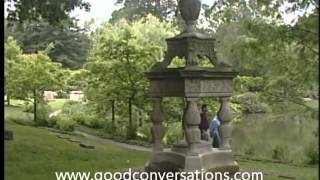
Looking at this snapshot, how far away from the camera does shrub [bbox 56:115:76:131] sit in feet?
66.4

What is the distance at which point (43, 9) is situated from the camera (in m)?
12.1

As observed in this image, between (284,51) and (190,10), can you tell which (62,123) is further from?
(284,51)

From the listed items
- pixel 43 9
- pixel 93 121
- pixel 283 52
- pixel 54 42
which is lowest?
pixel 93 121

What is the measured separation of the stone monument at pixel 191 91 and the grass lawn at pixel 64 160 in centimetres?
172

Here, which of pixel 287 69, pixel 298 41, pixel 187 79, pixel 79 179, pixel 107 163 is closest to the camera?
pixel 298 41

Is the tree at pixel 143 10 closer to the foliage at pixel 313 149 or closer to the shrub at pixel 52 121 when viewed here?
the shrub at pixel 52 121

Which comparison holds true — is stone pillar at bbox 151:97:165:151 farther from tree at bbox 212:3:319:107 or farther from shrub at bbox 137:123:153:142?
shrub at bbox 137:123:153:142

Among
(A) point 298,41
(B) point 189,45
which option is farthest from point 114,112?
(A) point 298,41

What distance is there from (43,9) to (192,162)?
590 centimetres

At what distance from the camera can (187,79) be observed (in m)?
8.05

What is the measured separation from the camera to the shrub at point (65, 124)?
20234 mm

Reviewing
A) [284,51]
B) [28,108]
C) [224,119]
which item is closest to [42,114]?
[28,108]

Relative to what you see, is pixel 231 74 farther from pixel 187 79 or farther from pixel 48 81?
pixel 48 81

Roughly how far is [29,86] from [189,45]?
13.2m
